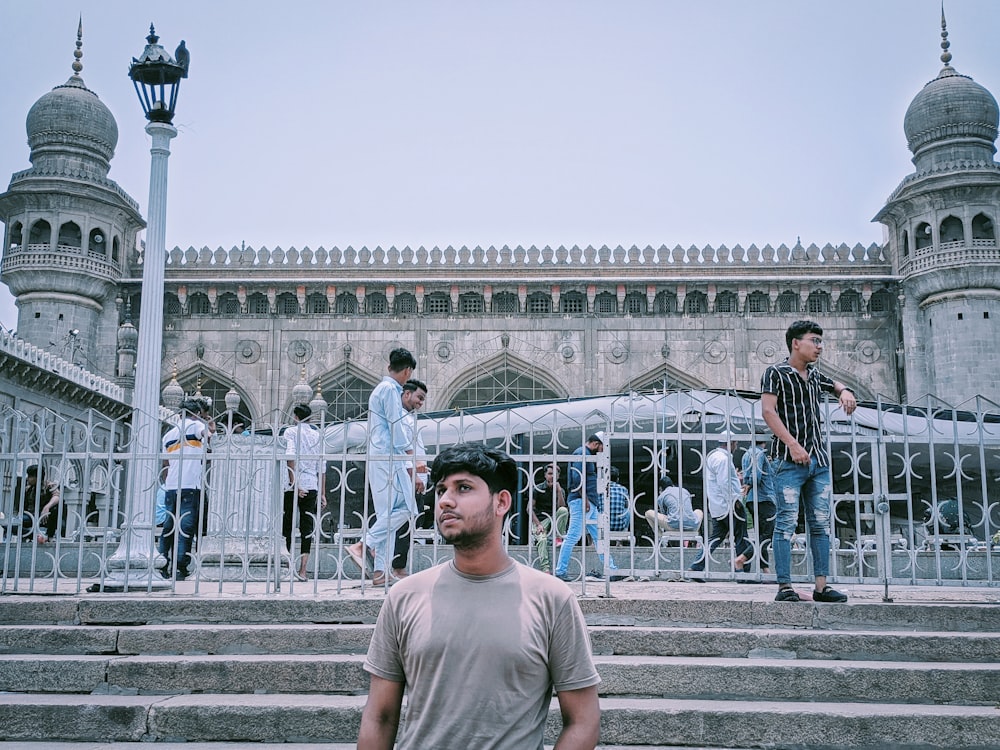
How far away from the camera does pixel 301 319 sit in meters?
23.4

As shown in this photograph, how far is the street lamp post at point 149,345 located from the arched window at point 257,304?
17.1 metres

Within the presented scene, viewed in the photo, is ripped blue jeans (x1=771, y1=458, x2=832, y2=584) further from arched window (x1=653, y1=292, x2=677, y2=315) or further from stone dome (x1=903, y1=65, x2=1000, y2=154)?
stone dome (x1=903, y1=65, x2=1000, y2=154)

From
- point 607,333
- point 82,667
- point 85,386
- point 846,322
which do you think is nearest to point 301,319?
point 85,386

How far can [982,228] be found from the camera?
71.6 ft

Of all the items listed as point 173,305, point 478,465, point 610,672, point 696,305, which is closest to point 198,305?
point 173,305

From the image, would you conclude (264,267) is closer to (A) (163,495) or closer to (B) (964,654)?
(A) (163,495)

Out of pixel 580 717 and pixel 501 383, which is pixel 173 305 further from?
pixel 580 717

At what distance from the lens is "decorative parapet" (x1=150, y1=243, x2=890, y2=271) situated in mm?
22859

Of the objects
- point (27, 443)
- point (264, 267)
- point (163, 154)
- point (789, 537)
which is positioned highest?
point (264, 267)

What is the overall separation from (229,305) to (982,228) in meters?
17.8

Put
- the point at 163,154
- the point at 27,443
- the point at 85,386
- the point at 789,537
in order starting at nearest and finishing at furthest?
the point at 789,537 → the point at 27,443 → the point at 163,154 → the point at 85,386

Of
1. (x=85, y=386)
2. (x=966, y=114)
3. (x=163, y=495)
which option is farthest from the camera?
(x=966, y=114)

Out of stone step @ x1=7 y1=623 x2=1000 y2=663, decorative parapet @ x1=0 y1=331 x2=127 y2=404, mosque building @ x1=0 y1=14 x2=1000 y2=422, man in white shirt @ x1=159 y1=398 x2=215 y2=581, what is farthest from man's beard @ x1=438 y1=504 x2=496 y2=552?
mosque building @ x1=0 y1=14 x2=1000 y2=422

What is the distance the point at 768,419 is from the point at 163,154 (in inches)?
177
